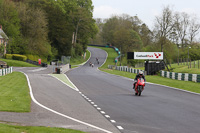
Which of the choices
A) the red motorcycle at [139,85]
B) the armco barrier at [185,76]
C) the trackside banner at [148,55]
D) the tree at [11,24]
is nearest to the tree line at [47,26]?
the tree at [11,24]

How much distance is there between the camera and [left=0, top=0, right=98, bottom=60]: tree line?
7469 centimetres

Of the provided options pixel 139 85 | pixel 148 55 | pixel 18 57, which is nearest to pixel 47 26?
pixel 18 57

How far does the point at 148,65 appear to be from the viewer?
48531 millimetres

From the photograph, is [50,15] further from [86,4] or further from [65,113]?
[65,113]

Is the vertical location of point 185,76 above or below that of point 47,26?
below

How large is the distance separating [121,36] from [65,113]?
10458cm

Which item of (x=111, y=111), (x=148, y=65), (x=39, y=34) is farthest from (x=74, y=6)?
(x=111, y=111)

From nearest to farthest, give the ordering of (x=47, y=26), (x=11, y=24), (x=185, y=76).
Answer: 1. (x=185, y=76)
2. (x=11, y=24)
3. (x=47, y=26)

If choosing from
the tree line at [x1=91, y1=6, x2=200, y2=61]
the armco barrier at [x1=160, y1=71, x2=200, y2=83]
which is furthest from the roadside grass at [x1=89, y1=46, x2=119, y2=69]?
the armco barrier at [x1=160, y1=71, x2=200, y2=83]

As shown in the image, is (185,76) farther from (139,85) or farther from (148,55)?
(148,55)

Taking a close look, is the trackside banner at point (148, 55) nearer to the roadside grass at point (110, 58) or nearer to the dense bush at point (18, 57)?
the dense bush at point (18, 57)

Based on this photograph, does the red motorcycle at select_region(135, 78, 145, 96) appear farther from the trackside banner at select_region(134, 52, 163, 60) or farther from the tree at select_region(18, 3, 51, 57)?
the tree at select_region(18, 3, 51, 57)

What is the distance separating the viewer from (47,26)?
87.1 m

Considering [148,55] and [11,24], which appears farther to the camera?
[11,24]
